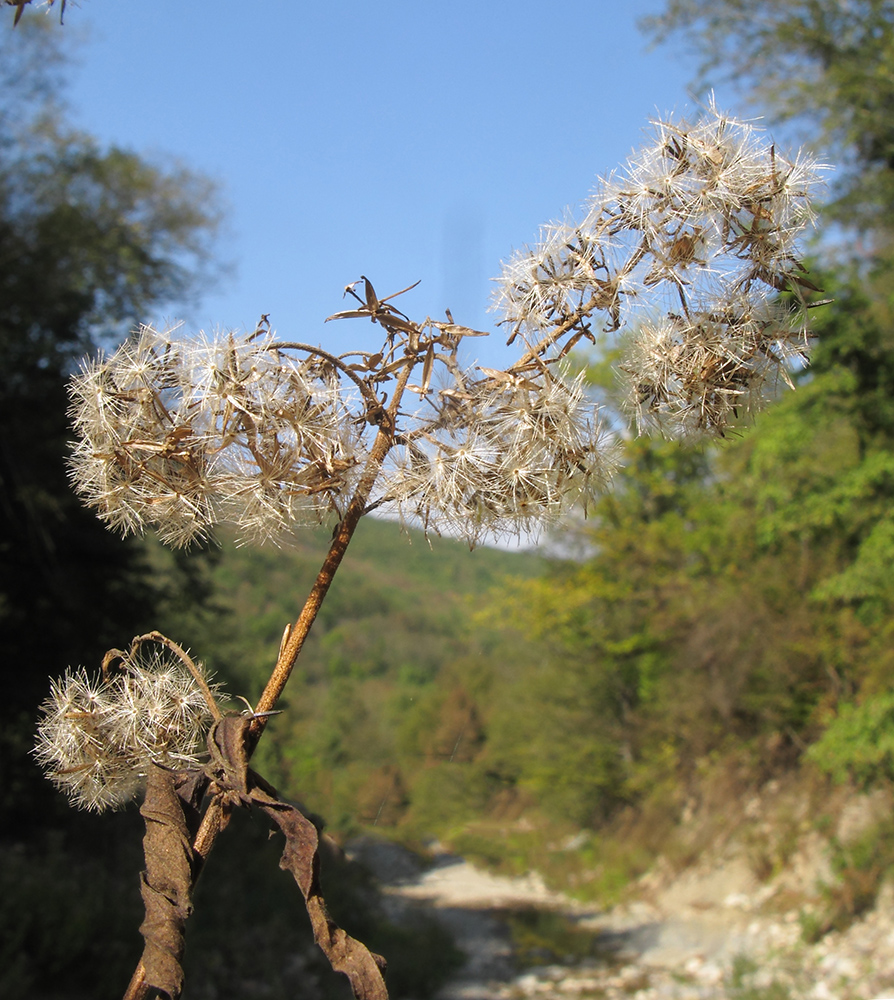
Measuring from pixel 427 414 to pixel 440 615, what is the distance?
57.7 feet

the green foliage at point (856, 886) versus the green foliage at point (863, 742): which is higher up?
the green foliage at point (863, 742)

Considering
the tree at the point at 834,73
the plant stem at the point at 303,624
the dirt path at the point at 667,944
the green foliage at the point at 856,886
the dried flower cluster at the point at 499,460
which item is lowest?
the dirt path at the point at 667,944

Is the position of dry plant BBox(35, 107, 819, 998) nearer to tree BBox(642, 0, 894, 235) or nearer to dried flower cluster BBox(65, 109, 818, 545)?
dried flower cluster BBox(65, 109, 818, 545)

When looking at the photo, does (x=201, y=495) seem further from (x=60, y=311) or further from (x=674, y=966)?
(x=674, y=966)

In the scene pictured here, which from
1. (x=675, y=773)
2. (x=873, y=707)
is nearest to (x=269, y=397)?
(x=873, y=707)

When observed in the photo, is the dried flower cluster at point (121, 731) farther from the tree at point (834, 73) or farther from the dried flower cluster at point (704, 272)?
the tree at point (834, 73)

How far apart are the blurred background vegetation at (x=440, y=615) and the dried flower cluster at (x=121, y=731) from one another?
4.07m

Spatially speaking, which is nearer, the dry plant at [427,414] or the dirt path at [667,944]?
the dry plant at [427,414]

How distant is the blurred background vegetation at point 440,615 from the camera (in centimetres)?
942

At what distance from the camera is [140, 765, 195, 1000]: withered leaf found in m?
0.72

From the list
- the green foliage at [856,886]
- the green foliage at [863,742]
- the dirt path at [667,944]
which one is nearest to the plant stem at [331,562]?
the dirt path at [667,944]

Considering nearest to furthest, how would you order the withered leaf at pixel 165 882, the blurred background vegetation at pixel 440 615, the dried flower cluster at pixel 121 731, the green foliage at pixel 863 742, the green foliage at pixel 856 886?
the withered leaf at pixel 165 882 < the dried flower cluster at pixel 121 731 < the blurred background vegetation at pixel 440 615 < the green foliage at pixel 863 742 < the green foliage at pixel 856 886

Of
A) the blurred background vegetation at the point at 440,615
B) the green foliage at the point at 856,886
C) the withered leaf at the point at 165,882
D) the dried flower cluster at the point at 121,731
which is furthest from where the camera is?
the green foliage at the point at 856,886

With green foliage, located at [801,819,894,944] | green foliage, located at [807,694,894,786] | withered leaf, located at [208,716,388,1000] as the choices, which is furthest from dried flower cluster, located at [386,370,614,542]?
green foliage, located at [801,819,894,944]
